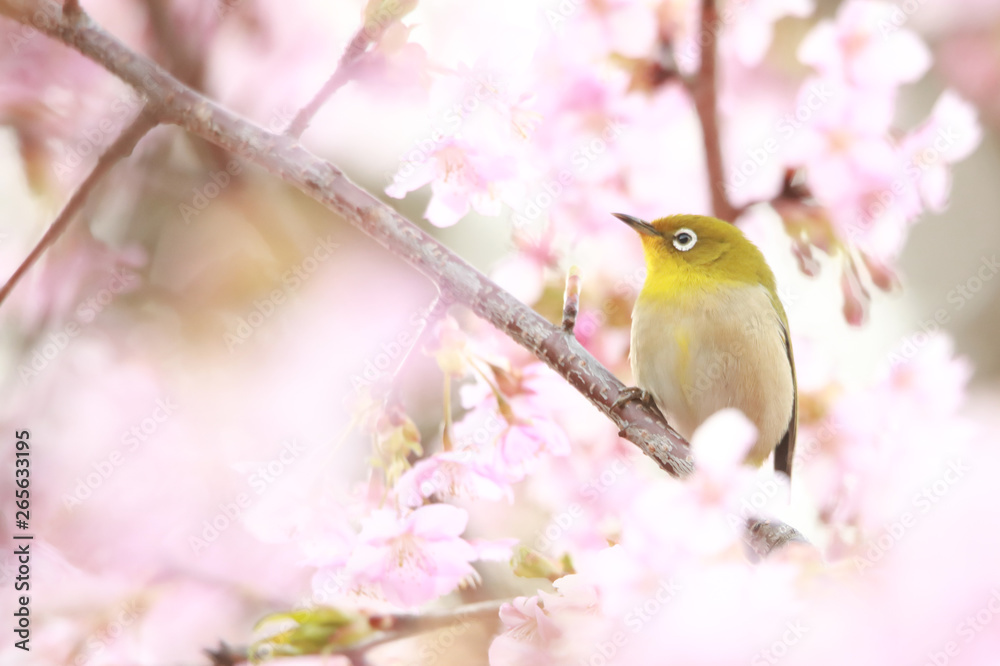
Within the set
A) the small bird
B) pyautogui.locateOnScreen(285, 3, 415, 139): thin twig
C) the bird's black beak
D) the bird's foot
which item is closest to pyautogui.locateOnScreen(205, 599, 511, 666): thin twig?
the bird's foot

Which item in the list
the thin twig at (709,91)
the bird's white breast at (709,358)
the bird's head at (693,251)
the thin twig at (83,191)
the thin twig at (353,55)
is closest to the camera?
the thin twig at (83,191)

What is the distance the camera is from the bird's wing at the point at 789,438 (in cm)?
204

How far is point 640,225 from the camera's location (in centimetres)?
202

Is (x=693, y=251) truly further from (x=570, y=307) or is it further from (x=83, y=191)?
(x=83, y=191)

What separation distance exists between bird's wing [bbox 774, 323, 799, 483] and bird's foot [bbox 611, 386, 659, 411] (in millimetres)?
400

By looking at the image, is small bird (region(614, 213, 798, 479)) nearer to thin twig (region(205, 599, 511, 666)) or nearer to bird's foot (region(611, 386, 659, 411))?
bird's foot (region(611, 386, 659, 411))

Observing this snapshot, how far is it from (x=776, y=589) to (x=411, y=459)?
999 mm

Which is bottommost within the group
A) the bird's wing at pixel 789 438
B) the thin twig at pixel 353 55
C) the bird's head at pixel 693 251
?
the bird's wing at pixel 789 438

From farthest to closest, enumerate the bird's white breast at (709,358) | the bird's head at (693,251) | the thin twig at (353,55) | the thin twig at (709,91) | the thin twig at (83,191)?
the bird's head at (693,251) → the bird's white breast at (709,358) → the thin twig at (709,91) → the thin twig at (353,55) → the thin twig at (83,191)

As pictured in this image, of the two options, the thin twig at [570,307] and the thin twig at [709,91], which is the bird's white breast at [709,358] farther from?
the thin twig at [570,307]

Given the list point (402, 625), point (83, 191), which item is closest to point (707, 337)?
point (402, 625)

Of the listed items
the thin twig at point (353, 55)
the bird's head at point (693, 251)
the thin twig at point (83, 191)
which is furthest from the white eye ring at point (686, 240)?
the thin twig at point (83, 191)

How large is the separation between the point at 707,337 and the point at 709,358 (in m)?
0.05

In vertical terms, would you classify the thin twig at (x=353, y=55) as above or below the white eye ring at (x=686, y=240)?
below
